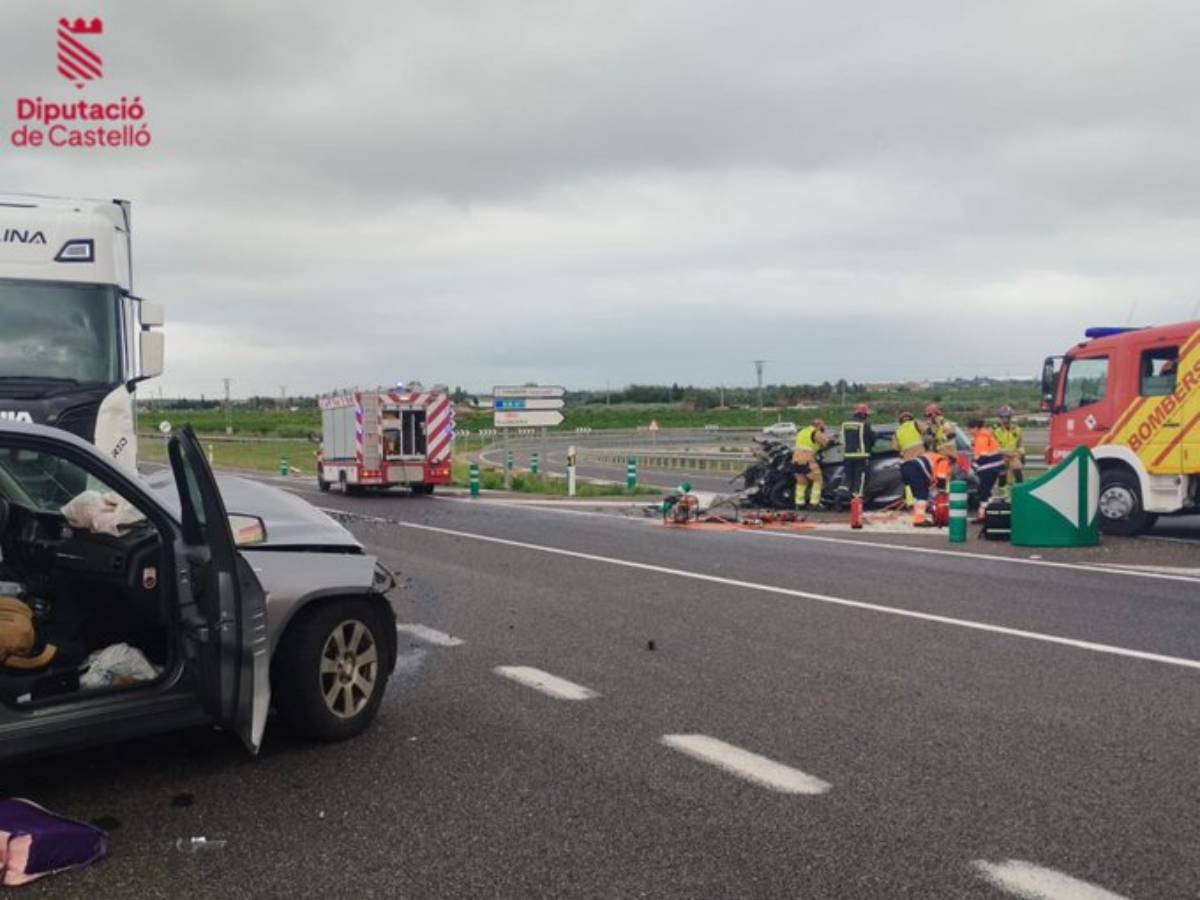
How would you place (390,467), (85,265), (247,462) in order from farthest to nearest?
(247,462)
(390,467)
(85,265)

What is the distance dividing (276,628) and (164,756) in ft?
2.55

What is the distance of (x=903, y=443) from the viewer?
771 inches

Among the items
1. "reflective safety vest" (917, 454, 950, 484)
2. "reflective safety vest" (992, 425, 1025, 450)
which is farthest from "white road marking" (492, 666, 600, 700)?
"reflective safety vest" (992, 425, 1025, 450)

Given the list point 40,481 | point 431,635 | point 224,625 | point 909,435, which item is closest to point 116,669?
point 224,625

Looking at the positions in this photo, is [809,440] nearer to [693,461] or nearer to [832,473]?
[832,473]

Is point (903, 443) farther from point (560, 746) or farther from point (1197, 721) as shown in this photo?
point (560, 746)

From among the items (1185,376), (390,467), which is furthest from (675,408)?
(1185,376)

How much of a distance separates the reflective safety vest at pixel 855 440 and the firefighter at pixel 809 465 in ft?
1.49

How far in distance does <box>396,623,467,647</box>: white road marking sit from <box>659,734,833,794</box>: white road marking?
282 centimetres

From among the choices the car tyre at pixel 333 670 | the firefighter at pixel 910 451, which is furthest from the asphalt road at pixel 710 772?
the firefighter at pixel 910 451

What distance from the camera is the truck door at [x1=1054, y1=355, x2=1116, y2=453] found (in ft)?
52.6

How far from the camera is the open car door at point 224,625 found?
4766 mm

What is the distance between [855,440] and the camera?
20500 mm

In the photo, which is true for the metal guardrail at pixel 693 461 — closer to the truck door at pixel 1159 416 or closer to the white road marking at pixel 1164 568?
the truck door at pixel 1159 416
